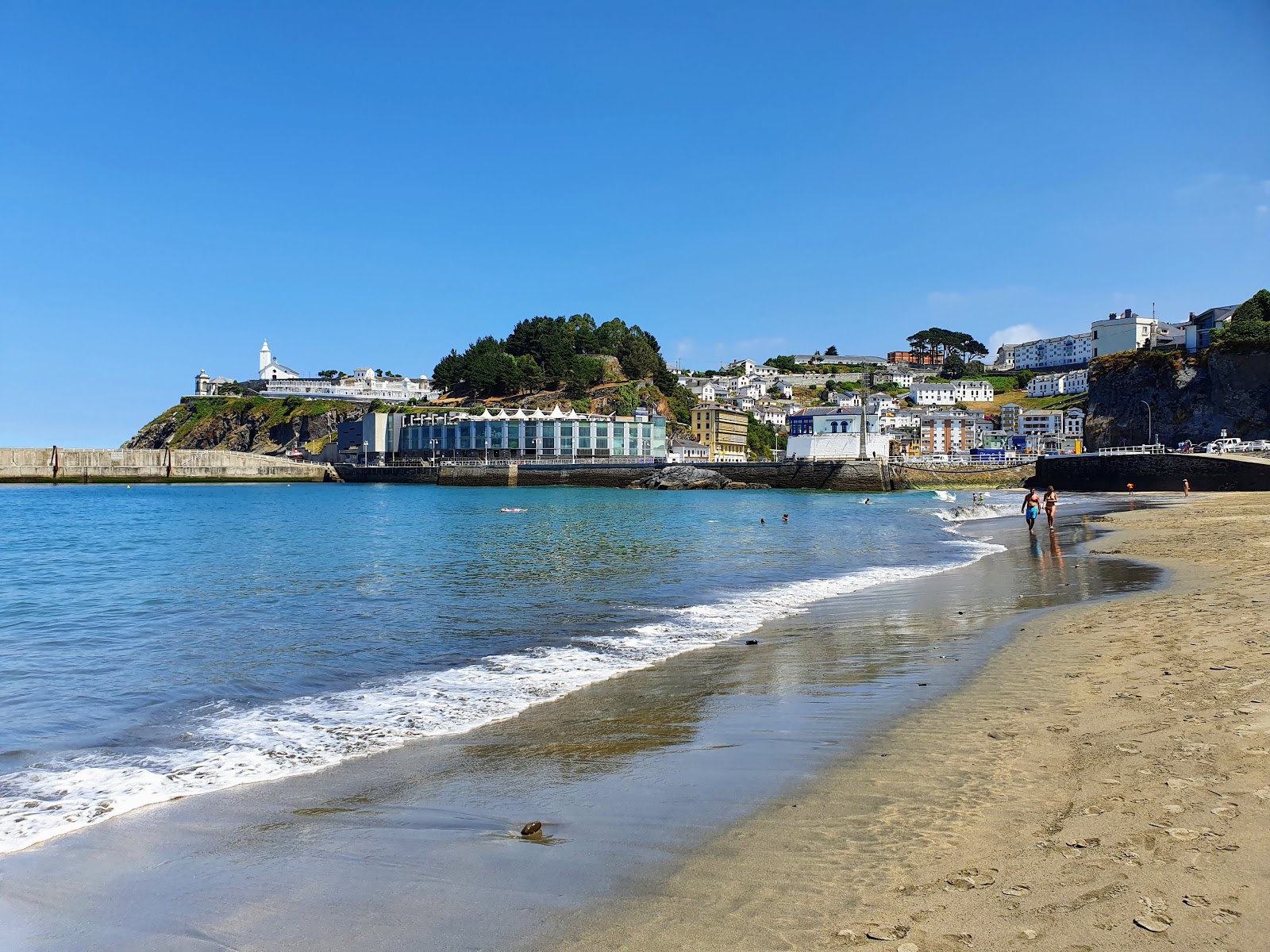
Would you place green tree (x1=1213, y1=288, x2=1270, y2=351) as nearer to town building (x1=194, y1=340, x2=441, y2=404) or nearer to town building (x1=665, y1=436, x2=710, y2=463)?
town building (x1=665, y1=436, x2=710, y2=463)

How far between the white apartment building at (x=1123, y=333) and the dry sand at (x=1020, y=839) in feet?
409

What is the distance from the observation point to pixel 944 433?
457 feet

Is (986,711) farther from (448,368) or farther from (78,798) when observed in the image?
(448,368)

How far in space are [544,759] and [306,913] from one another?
105 inches

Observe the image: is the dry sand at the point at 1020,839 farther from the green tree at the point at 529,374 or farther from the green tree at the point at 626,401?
the green tree at the point at 529,374

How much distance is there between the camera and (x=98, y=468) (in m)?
108

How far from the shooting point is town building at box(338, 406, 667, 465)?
113375mm

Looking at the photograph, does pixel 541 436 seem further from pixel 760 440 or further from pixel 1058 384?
pixel 1058 384

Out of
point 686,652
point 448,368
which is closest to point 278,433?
point 448,368

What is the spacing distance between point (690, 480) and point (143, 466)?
266 feet

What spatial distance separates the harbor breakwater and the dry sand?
75801 millimetres

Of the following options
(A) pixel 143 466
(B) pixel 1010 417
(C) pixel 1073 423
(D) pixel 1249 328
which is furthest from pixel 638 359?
(D) pixel 1249 328

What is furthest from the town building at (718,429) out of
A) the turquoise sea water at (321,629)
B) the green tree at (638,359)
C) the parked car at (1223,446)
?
the turquoise sea water at (321,629)

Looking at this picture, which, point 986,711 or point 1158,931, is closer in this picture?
point 1158,931
